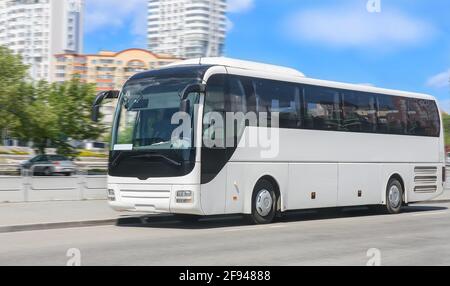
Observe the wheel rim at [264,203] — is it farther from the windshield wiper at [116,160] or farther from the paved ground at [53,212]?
the paved ground at [53,212]

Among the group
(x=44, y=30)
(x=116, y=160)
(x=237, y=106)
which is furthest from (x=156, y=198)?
(x=44, y=30)

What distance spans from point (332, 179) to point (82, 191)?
27.8ft

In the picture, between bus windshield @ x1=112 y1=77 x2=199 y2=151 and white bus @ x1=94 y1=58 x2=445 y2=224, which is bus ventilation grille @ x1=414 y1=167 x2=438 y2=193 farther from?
bus windshield @ x1=112 y1=77 x2=199 y2=151

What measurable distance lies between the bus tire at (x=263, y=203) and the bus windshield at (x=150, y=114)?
2.48m

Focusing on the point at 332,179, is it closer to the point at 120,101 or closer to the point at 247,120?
the point at 247,120

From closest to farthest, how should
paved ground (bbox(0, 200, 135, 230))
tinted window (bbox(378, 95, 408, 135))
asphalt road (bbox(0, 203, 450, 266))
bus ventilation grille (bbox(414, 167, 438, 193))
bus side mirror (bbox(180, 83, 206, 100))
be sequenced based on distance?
asphalt road (bbox(0, 203, 450, 266))
bus side mirror (bbox(180, 83, 206, 100))
paved ground (bbox(0, 200, 135, 230))
tinted window (bbox(378, 95, 408, 135))
bus ventilation grille (bbox(414, 167, 438, 193))

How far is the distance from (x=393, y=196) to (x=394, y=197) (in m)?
0.06

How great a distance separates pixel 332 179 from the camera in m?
17.3

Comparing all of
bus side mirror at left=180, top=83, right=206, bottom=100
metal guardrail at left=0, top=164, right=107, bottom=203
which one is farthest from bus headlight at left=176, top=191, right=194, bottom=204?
metal guardrail at left=0, top=164, right=107, bottom=203

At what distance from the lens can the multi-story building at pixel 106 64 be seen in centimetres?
15912

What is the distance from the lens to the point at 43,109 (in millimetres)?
39781

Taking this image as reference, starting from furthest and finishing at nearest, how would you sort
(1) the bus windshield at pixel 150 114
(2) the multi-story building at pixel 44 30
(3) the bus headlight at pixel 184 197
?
(2) the multi-story building at pixel 44 30, (1) the bus windshield at pixel 150 114, (3) the bus headlight at pixel 184 197

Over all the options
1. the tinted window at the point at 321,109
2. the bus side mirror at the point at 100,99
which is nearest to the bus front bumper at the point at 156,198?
the bus side mirror at the point at 100,99

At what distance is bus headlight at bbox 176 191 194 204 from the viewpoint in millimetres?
13273
